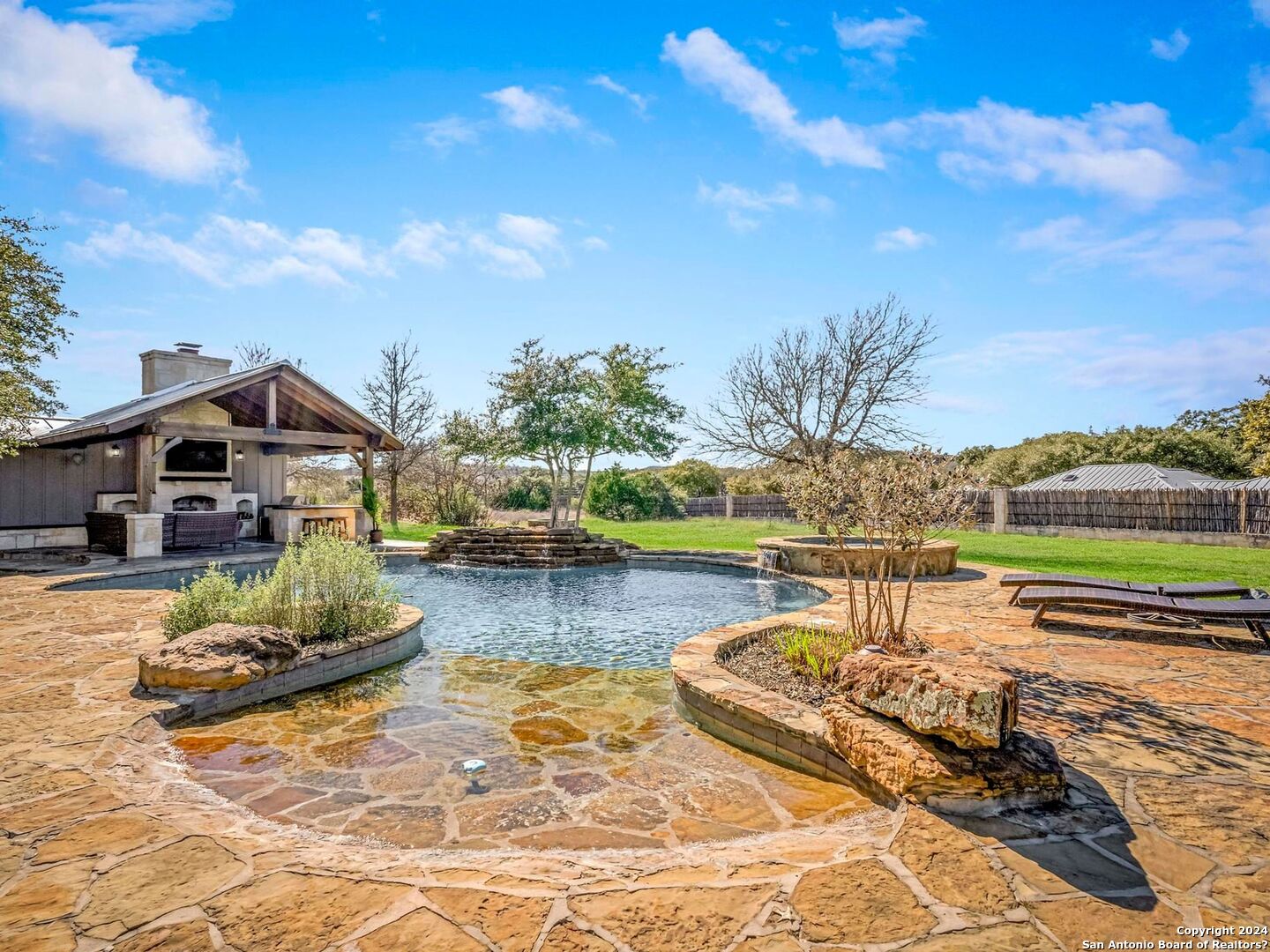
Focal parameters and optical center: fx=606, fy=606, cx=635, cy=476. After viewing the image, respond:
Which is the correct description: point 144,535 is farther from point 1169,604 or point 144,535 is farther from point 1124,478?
point 1124,478

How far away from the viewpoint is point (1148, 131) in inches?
344

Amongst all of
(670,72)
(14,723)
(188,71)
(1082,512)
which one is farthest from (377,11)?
(1082,512)

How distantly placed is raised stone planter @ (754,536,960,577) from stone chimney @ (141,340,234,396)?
15.7m

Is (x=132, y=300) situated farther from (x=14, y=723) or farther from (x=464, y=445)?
(x=14, y=723)

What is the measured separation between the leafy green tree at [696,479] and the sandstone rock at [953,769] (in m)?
24.6

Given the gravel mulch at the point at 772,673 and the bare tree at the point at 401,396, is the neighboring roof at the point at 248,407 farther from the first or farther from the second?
the gravel mulch at the point at 772,673

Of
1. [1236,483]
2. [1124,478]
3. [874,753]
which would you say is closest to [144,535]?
[874,753]

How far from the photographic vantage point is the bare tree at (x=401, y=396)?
70.4 ft

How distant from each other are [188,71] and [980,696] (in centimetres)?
1137

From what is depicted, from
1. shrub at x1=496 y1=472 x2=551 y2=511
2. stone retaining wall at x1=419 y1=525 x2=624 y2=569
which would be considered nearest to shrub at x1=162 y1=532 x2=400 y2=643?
stone retaining wall at x1=419 y1=525 x2=624 y2=569

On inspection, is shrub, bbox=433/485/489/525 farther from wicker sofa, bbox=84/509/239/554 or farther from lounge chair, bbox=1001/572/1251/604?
lounge chair, bbox=1001/572/1251/604

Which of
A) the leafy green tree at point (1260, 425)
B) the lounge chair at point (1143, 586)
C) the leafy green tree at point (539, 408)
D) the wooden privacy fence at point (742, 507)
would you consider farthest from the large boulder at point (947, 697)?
the leafy green tree at point (1260, 425)

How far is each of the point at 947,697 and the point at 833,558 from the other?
7.91 meters

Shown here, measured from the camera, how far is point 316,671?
513 cm
